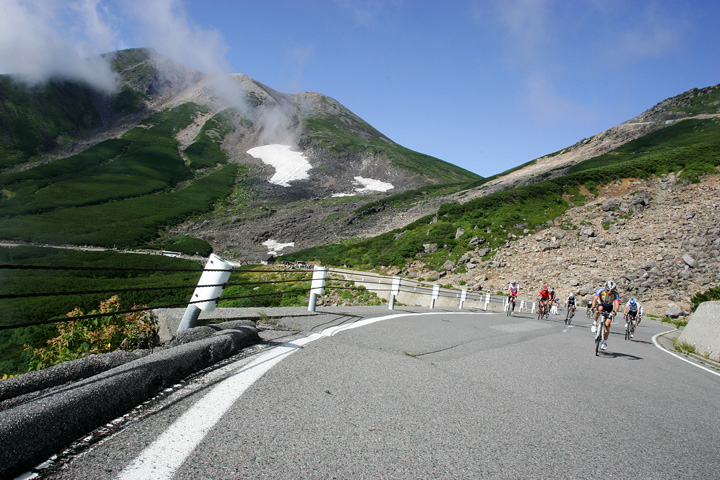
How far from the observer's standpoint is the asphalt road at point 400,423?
8.23ft

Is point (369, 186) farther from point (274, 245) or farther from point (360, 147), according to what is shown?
point (274, 245)

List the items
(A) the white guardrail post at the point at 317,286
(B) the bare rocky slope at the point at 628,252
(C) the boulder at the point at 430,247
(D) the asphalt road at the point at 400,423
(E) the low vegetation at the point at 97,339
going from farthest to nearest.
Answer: (C) the boulder at the point at 430,247 → (B) the bare rocky slope at the point at 628,252 → (A) the white guardrail post at the point at 317,286 → (E) the low vegetation at the point at 97,339 → (D) the asphalt road at the point at 400,423

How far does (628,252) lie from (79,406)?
3991cm

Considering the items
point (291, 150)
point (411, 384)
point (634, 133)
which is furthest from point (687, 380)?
point (291, 150)

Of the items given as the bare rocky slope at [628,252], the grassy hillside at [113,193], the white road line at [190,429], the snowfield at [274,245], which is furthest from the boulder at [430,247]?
the grassy hillside at [113,193]

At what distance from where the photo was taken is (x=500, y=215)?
1822 inches

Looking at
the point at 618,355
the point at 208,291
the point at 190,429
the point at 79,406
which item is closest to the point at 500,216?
the point at 618,355

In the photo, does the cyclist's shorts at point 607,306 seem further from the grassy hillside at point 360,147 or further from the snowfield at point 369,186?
the grassy hillside at point 360,147

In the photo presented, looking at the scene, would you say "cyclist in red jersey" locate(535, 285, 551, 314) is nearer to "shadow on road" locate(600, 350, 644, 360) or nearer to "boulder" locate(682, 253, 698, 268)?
"shadow on road" locate(600, 350, 644, 360)

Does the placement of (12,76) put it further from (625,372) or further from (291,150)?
(625,372)

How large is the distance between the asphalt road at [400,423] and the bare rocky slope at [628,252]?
28987mm

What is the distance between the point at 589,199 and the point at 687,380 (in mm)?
43566

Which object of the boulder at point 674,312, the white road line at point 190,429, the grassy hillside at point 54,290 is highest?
the boulder at point 674,312

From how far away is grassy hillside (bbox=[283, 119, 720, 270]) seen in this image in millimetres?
41938
